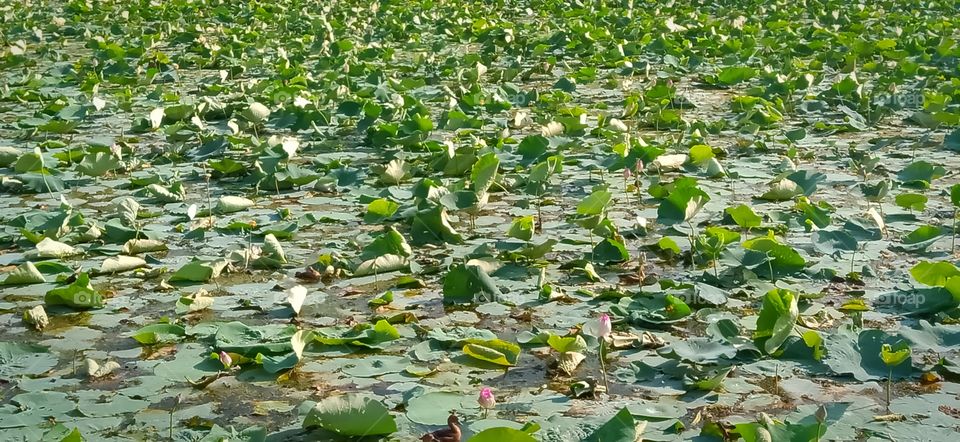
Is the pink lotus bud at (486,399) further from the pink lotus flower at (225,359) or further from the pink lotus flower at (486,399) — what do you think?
the pink lotus flower at (225,359)

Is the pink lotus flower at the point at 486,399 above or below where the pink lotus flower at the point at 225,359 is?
above

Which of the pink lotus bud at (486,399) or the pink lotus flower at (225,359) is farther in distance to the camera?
the pink lotus flower at (225,359)

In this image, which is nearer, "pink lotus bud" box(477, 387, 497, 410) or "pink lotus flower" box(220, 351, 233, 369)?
"pink lotus bud" box(477, 387, 497, 410)

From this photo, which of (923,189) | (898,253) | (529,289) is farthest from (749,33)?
(529,289)

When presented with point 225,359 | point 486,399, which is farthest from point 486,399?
point 225,359

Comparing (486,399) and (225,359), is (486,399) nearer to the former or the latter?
(486,399)

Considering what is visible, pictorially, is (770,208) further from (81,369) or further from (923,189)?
(81,369)

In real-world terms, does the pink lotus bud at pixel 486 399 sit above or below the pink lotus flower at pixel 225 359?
above

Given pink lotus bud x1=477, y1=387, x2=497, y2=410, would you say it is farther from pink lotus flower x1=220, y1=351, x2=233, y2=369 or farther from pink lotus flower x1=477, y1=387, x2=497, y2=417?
pink lotus flower x1=220, y1=351, x2=233, y2=369

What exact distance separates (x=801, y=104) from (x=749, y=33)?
8.80 ft

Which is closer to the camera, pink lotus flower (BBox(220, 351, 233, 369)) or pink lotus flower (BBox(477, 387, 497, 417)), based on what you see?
pink lotus flower (BBox(477, 387, 497, 417))

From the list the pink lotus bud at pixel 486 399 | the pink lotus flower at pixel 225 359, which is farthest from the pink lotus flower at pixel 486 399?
the pink lotus flower at pixel 225 359

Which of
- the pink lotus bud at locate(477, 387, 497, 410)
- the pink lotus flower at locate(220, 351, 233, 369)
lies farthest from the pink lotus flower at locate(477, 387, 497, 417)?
the pink lotus flower at locate(220, 351, 233, 369)

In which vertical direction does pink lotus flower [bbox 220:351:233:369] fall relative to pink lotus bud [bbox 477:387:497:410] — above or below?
below
